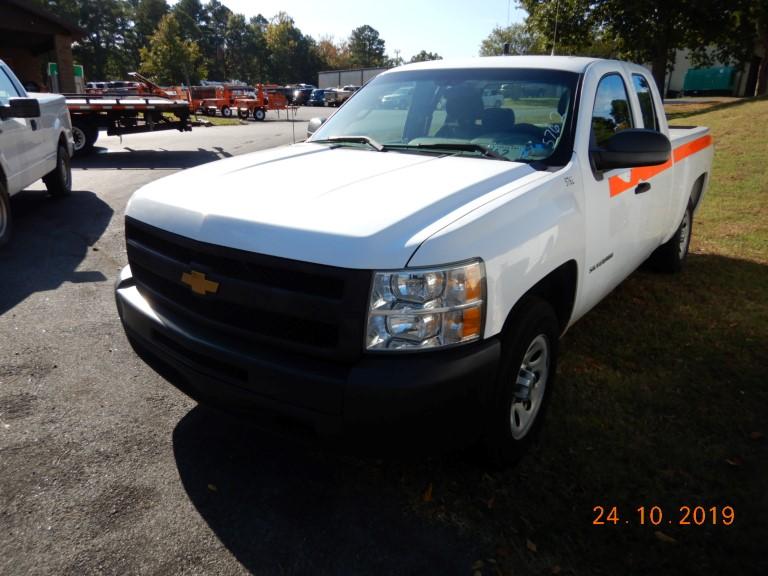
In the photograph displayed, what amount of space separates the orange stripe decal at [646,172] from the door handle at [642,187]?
0.03 meters

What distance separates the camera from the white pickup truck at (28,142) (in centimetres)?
607

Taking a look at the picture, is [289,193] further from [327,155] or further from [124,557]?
[124,557]

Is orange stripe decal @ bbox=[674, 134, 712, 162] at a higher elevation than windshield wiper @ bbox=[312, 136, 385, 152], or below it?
below

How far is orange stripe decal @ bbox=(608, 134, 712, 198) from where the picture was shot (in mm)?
3365

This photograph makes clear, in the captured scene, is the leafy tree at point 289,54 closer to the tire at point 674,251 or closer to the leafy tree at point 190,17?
the leafy tree at point 190,17

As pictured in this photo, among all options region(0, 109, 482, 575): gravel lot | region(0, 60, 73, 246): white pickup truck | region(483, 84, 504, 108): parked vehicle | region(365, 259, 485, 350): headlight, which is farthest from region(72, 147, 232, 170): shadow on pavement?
region(365, 259, 485, 350): headlight

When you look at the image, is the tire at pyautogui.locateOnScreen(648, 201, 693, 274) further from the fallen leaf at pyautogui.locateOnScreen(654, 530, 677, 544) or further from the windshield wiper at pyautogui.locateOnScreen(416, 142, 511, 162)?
the fallen leaf at pyautogui.locateOnScreen(654, 530, 677, 544)

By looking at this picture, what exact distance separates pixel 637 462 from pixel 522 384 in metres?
0.77

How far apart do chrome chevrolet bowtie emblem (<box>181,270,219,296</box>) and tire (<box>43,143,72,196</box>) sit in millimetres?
7064

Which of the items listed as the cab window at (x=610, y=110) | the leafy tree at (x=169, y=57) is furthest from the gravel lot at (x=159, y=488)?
the leafy tree at (x=169, y=57)

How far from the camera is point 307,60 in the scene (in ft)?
337

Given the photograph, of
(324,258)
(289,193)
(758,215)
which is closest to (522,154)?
(289,193)

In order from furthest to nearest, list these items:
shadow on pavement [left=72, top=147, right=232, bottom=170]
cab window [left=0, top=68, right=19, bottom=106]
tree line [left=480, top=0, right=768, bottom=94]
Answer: tree line [left=480, top=0, right=768, bottom=94]
shadow on pavement [left=72, top=147, right=232, bottom=170]
cab window [left=0, top=68, right=19, bottom=106]

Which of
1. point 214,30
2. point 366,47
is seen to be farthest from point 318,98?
point 366,47
